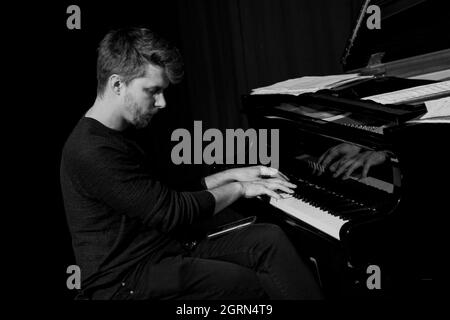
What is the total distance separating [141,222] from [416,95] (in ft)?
3.58

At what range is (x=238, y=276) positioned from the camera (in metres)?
1.67

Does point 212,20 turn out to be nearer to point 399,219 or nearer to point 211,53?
point 211,53

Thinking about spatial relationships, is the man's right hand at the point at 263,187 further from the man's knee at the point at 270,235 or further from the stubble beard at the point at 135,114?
the stubble beard at the point at 135,114

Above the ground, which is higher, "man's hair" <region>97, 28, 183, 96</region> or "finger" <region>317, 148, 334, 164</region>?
"man's hair" <region>97, 28, 183, 96</region>

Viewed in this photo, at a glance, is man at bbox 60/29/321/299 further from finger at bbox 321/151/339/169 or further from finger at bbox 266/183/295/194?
finger at bbox 321/151/339/169

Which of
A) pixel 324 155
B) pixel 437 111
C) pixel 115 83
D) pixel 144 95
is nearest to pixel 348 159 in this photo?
pixel 324 155

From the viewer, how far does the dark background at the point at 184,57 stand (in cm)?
208

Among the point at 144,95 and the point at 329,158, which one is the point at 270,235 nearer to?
the point at 329,158

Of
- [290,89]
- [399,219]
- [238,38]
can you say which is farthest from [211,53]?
[399,219]

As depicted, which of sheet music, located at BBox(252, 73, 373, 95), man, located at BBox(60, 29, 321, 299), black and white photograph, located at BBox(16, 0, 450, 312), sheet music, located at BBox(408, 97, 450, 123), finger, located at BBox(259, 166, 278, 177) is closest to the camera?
sheet music, located at BBox(408, 97, 450, 123)

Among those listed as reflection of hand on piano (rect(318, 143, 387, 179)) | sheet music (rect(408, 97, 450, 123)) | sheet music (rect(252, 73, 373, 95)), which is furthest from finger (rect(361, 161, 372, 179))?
sheet music (rect(252, 73, 373, 95))

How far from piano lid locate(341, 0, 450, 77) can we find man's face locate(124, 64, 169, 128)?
1.12 meters

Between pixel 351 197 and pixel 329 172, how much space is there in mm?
141

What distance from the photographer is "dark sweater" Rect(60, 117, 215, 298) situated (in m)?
1.54
